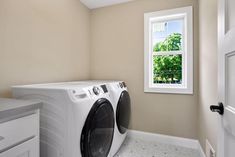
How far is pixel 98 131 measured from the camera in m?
1.34

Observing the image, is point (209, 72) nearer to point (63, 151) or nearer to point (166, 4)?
point (166, 4)

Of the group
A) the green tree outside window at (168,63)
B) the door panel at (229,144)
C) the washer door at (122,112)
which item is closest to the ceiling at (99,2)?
the green tree outside window at (168,63)

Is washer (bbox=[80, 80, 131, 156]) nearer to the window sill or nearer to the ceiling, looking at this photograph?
the window sill

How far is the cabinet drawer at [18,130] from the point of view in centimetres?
78

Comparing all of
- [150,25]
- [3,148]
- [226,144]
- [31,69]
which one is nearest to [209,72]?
[226,144]

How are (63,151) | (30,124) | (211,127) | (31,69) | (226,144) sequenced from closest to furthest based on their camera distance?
(226,144) → (30,124) → (63,151) → (211,127) → (31,69)

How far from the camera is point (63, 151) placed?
114cm

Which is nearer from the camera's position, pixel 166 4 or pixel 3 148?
pixel 3 148

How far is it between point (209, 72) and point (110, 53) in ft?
5.03

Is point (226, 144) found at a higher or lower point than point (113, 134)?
higher

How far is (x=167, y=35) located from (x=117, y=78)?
1057 mm

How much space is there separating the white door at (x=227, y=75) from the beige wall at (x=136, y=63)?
4.25ft

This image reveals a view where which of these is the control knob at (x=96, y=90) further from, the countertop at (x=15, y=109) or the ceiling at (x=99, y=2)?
the ceiling at (x=99, y=2)

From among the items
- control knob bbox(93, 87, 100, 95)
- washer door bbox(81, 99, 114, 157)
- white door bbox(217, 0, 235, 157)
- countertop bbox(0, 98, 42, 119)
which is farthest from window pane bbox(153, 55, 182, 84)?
countertop bbox(0, 98, 42, 119)
